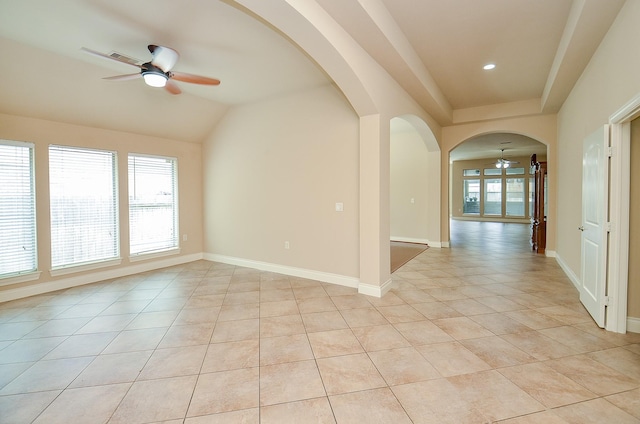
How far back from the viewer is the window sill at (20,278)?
3.58 m

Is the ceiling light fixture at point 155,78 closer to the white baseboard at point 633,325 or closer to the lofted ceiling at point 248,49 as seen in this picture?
the lofted ceiling at point 248,49

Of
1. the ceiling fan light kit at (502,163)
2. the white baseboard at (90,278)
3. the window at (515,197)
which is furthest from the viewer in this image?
the window at (515,197)

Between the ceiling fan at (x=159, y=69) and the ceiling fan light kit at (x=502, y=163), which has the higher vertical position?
the ceiling fan light kit at (x=502, y=163)

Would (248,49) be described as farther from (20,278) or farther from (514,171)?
(514,171)

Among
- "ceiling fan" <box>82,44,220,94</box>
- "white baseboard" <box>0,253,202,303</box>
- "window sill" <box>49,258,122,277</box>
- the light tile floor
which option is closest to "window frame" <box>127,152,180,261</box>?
"white baseboard" <box>0,253,202,303</box>

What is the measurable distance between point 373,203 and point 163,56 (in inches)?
110

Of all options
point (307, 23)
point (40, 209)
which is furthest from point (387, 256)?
point (40, 209)

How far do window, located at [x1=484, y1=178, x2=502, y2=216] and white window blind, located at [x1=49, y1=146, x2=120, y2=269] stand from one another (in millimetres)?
14289

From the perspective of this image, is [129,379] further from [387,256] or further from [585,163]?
[585,163]

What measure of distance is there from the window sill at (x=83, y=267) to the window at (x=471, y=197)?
46.4 ft

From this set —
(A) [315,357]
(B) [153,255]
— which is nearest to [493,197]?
(A) [315,357]

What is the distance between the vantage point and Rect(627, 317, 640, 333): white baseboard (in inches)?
102

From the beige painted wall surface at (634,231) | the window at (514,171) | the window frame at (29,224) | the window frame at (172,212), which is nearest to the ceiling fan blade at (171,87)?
the window frame at (172,212)

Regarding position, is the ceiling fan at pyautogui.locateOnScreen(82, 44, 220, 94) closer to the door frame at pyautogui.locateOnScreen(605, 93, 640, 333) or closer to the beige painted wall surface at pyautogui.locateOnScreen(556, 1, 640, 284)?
the beige painted wall surface at pyautogui.locateOnScreen(556, 1, 640, 284)
